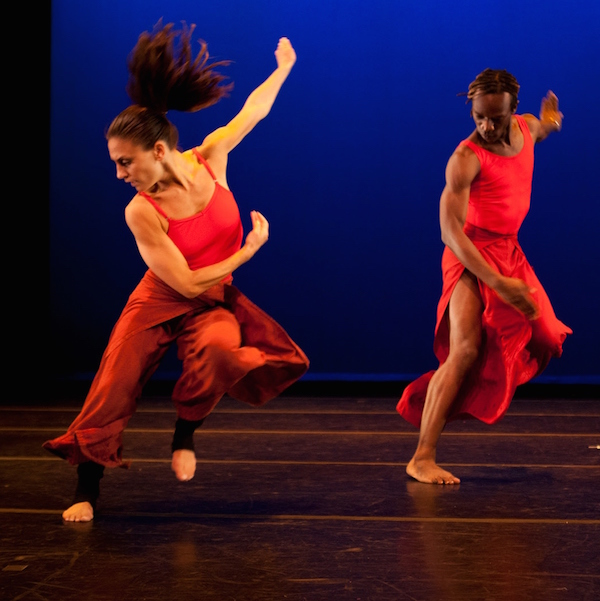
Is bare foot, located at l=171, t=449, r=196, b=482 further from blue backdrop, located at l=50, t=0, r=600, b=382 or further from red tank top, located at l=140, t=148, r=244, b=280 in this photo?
blue backdrop, located at l=50, t=0, r=600, b=382

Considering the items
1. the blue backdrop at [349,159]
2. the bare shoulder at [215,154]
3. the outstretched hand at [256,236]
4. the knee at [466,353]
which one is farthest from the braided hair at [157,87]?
the blue backdrop at [349,159]

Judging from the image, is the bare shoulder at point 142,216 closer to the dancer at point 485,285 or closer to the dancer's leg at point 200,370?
the dancer's leg at point 200,370

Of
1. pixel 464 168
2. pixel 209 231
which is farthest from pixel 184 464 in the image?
pixel 464 168

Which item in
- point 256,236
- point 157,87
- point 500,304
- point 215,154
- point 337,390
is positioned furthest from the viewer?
point 337,390

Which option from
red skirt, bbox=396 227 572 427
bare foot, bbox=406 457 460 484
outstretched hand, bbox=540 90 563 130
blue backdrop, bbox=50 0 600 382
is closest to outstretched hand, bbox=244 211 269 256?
red skirt, bbox=396 227 572 427

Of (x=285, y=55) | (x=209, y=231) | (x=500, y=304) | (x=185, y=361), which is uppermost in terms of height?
(x=285, y=55)

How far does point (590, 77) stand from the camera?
507cm

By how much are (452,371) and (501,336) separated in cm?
19

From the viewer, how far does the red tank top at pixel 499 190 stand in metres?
3.12

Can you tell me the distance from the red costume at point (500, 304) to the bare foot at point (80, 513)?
118cm

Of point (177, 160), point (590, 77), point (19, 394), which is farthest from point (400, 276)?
point (177, 160)

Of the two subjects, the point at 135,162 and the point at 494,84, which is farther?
the point at 494,84

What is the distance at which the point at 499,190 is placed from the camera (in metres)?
3.14

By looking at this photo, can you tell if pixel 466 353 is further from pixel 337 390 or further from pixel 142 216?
pixel 337 390
